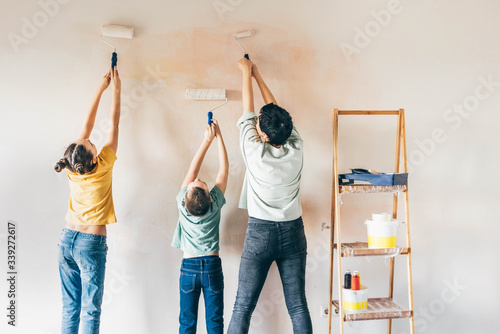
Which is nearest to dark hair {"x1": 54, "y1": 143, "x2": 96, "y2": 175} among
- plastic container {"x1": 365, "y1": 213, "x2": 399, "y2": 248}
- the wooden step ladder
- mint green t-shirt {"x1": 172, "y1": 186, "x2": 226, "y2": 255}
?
mint green t-shirt {"x1": 172, "y1": 186, "x2": 226, "y2": 255}

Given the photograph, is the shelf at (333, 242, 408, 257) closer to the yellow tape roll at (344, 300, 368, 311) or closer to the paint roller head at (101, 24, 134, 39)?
the yellow tape roll at (344, 300, 368, 311)

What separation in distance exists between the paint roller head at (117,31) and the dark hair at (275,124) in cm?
93

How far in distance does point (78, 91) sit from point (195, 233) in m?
1.06

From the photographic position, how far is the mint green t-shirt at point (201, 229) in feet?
6.88

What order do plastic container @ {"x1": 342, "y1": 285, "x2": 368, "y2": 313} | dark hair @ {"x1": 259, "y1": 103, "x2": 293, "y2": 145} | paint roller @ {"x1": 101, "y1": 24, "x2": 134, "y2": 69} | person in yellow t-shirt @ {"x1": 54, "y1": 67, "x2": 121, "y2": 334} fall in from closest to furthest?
dark hair @ {"x1": 259, "y1": 103, "x2": 293, "y2": 145} < person in yellow t-shirt @ {"x1": 54, "y1": 67, "x2": 121, "y2": 334} < plastic container @ {"x1": 342, "y1": 285, "x2": 368, "y2": 313} < paint roller @ {"x1": 101, "y1": 24, "x2": 134, "y2": 69}

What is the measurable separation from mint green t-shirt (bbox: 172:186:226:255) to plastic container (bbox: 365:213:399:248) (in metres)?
0.81

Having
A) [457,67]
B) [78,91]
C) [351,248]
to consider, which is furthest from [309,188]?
[78,91]

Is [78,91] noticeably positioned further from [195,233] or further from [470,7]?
[470,7]

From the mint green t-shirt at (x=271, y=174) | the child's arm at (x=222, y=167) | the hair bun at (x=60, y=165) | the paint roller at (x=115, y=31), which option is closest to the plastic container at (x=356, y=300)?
the mint green t-shirt at (x=271, y=174)

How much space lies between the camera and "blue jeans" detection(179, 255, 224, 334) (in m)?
2.11

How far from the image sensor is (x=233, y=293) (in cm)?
242

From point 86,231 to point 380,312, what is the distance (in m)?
1.57

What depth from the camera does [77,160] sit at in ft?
6.63

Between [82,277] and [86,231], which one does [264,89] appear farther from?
[82,277]
